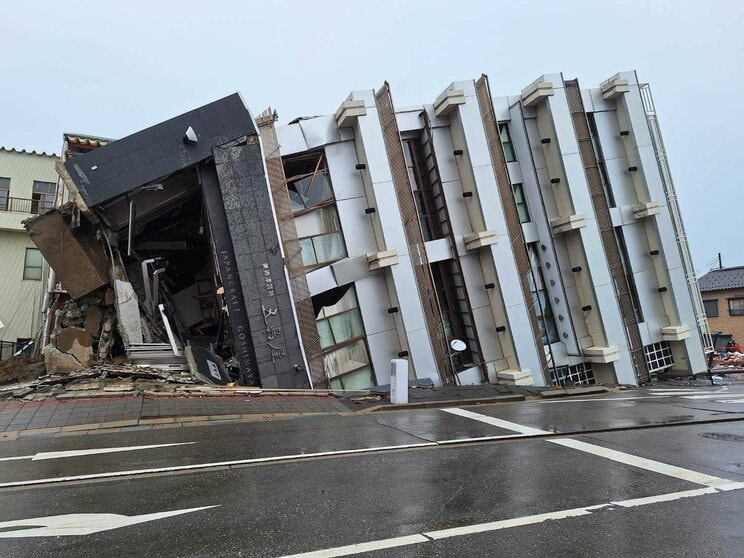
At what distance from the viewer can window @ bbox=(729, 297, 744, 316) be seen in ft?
116

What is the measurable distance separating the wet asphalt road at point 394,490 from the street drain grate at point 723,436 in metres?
0.03

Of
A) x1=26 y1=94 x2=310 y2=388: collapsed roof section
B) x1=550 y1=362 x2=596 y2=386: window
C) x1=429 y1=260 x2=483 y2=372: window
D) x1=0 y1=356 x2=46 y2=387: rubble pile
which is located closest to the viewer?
x1=26 y1=94 x2=310 y2=388: collapsed roof section

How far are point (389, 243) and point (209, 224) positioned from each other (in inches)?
226

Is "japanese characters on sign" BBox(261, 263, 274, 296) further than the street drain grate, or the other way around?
"japanese characters on sign" BBox(261, 263, 274, 296)

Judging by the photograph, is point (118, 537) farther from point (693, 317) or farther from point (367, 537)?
point (693, 317)

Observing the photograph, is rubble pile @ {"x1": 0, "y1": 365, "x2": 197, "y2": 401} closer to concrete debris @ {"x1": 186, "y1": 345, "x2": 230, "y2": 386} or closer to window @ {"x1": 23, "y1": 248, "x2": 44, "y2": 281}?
concrete debris @ {"x1": 186, "y1": 345, "x2": 230, "y2": 386}

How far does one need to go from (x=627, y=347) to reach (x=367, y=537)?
16791mm

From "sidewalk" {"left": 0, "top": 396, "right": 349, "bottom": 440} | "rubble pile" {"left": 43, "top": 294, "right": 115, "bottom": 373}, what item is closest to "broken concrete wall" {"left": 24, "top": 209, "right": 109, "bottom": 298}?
"rubble pile" {"left": 43, "top": 294, "right": 115, "bottom": 373}

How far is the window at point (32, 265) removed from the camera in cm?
2288

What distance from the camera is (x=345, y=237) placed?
16.8 meters

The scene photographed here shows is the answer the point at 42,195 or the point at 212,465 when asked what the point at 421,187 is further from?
the point at 42,195

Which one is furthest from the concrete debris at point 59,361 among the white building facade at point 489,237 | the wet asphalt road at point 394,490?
the white building facade at point 489,237

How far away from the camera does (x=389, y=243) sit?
16.5 m

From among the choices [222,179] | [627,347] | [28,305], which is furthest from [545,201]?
[28,305]
